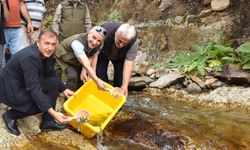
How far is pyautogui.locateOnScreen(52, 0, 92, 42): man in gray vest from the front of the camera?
6382mm

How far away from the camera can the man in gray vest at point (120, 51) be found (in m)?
4.51

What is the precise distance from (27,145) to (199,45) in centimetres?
461

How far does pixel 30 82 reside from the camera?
4008mm

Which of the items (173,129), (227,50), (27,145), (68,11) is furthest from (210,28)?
(27,145)

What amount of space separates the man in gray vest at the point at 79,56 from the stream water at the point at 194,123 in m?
0.88

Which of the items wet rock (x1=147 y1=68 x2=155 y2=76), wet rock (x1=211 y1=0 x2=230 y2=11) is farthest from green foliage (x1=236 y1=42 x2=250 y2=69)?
wet rock (x1=147 y1=68 x2=155 y2=76)

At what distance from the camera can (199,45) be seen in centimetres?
781

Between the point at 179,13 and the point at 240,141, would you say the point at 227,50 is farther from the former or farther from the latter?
the point at 240,141

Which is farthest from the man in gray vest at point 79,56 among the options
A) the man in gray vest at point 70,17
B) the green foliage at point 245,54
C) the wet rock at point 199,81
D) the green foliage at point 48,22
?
the green foliage at point 48,22

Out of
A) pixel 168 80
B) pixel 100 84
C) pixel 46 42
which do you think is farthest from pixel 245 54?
pixel 46 42

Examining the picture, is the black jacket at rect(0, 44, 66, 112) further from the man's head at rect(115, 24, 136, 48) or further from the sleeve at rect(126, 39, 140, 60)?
the sleeve at rect(126, 39, 140, 60)

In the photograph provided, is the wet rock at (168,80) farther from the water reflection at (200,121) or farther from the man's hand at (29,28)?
the man's hand at (29,28)

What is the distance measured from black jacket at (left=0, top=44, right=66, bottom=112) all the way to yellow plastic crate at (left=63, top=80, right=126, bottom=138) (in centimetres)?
50

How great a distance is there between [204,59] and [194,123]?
2.32 meters
